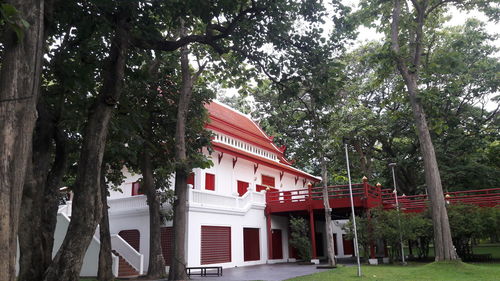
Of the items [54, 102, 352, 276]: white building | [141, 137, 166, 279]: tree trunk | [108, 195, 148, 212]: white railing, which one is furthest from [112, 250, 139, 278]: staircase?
[108, 195, 148, 212]: white railing

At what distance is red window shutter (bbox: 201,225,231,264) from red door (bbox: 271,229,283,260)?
14.2 ft

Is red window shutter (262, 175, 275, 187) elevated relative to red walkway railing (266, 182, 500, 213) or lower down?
elevated

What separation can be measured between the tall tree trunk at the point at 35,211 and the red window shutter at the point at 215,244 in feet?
34.1

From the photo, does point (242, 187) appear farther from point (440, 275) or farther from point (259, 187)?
point (440, 275)

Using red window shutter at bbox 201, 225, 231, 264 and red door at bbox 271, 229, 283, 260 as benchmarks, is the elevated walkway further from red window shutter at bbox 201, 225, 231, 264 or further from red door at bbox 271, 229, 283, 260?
red window shutter at bbox 201, 225, 231, 264

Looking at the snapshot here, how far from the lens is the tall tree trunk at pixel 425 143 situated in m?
14.4

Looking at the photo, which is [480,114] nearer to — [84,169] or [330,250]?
[330,250]

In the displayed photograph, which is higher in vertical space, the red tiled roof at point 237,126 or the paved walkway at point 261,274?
the red tiled roof at point 237,126

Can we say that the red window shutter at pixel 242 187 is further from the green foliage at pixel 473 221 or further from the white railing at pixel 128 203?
the green foliage at pixel 473 221

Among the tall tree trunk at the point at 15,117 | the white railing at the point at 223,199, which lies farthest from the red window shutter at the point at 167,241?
the tall tree trunk at the point at 15,117

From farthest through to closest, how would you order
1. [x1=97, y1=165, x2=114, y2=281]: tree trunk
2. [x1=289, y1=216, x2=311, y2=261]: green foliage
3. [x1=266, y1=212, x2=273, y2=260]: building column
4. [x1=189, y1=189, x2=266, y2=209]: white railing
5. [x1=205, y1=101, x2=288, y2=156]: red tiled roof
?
[x1=205, y1=101, x2=288, y2=156]: red tiled roof → [x1=266, y1=212, x2=273, y2=260]: building column → [x1=289, y1=216, x2=311, y2=261]: green foliage → [x1=189, y1=189, x2=266, y2=209]: white railing → [x1=97, y1=165, x2=114, y2=281]: tree trunk

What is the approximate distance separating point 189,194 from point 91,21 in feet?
32.5

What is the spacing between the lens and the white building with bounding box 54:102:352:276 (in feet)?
53.1

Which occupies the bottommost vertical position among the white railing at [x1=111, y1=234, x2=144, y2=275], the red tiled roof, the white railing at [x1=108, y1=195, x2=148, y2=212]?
the white railing at [x1=111, y1=234, x2=144, y2=275]
